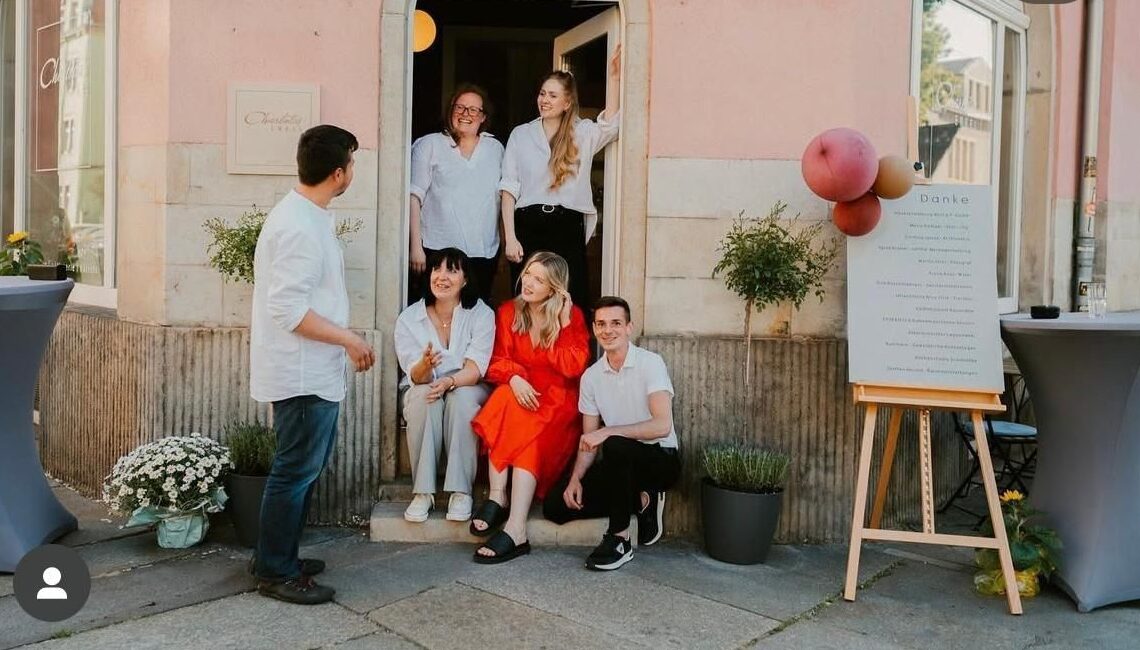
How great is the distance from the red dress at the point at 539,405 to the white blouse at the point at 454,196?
550 millimetres

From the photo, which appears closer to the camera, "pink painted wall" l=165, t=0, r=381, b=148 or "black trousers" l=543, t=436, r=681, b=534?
"black trousers" l=543, t=436, r=681, b=534

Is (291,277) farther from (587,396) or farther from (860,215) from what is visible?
(860,215)

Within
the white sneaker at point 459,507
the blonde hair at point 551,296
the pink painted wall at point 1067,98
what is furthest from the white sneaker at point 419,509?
the pink painted wall at point 1067,98

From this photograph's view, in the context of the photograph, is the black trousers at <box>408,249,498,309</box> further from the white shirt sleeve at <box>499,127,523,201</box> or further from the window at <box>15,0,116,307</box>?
the window at <box>15,0,116,307</box>

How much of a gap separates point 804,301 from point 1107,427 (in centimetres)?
148

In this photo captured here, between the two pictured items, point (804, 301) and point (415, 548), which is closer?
point (415, 548)

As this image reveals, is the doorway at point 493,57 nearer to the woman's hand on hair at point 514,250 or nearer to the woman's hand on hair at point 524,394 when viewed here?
the woman's hand on hair at point 514,250

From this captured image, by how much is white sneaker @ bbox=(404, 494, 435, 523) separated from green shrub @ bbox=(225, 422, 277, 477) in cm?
67

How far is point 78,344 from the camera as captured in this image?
572 centimetres

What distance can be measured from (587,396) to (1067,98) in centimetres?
423

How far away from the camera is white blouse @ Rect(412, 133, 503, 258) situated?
538cm

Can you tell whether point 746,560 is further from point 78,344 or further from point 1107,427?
point 78,344

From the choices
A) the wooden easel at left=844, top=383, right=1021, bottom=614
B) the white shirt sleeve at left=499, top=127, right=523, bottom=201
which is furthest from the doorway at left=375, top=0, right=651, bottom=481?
the wooden easel at left=844, top=383, right=1021, bottom=614

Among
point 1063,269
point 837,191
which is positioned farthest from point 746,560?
point 1063,269
